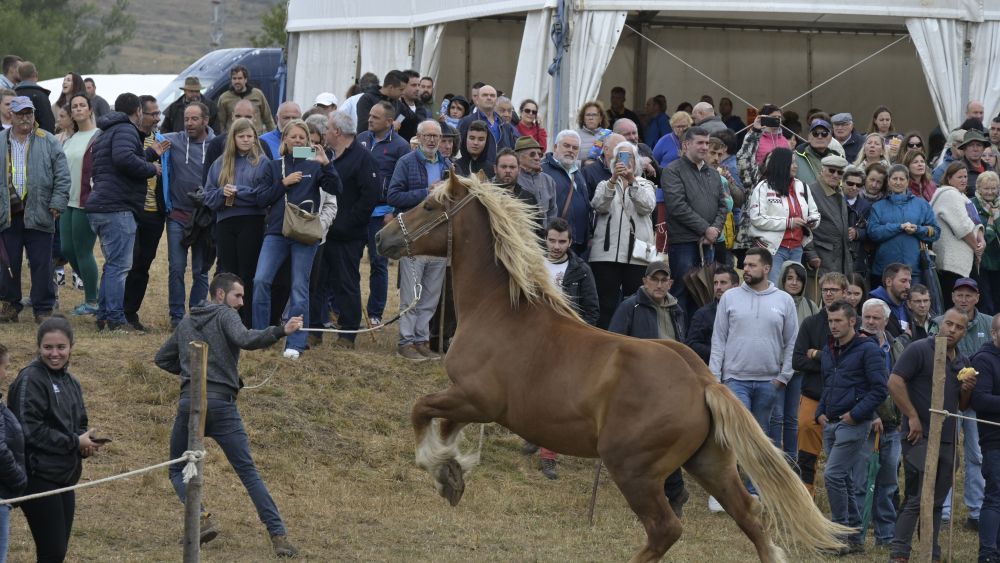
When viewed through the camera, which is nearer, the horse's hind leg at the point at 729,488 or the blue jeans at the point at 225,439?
the horse's hind leg at the point at 729,488

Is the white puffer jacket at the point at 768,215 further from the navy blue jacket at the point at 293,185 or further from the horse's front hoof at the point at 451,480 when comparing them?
the horse's front hoof at the point at 451,480

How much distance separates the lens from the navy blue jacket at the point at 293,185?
459 inches

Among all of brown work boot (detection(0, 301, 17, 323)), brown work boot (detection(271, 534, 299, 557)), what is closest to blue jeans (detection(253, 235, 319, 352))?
brown work boot (detection(0, 301, 17, 323))

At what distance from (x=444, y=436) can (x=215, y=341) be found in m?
1.56

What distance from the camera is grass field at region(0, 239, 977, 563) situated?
9094 mm

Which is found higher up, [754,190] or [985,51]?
[985,51]

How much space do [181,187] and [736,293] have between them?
5.30 meters

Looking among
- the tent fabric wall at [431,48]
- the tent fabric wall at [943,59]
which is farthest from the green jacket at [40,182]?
the tent fabric wall at [943,59]

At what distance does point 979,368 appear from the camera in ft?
30.7

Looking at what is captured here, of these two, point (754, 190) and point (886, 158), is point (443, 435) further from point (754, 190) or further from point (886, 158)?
point (886, 158)

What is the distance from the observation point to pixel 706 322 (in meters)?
10.8

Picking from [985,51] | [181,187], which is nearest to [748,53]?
[985,51]

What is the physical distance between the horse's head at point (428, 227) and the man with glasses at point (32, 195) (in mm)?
4699

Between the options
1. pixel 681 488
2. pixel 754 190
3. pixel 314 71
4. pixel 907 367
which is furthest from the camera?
pixel 314 71
